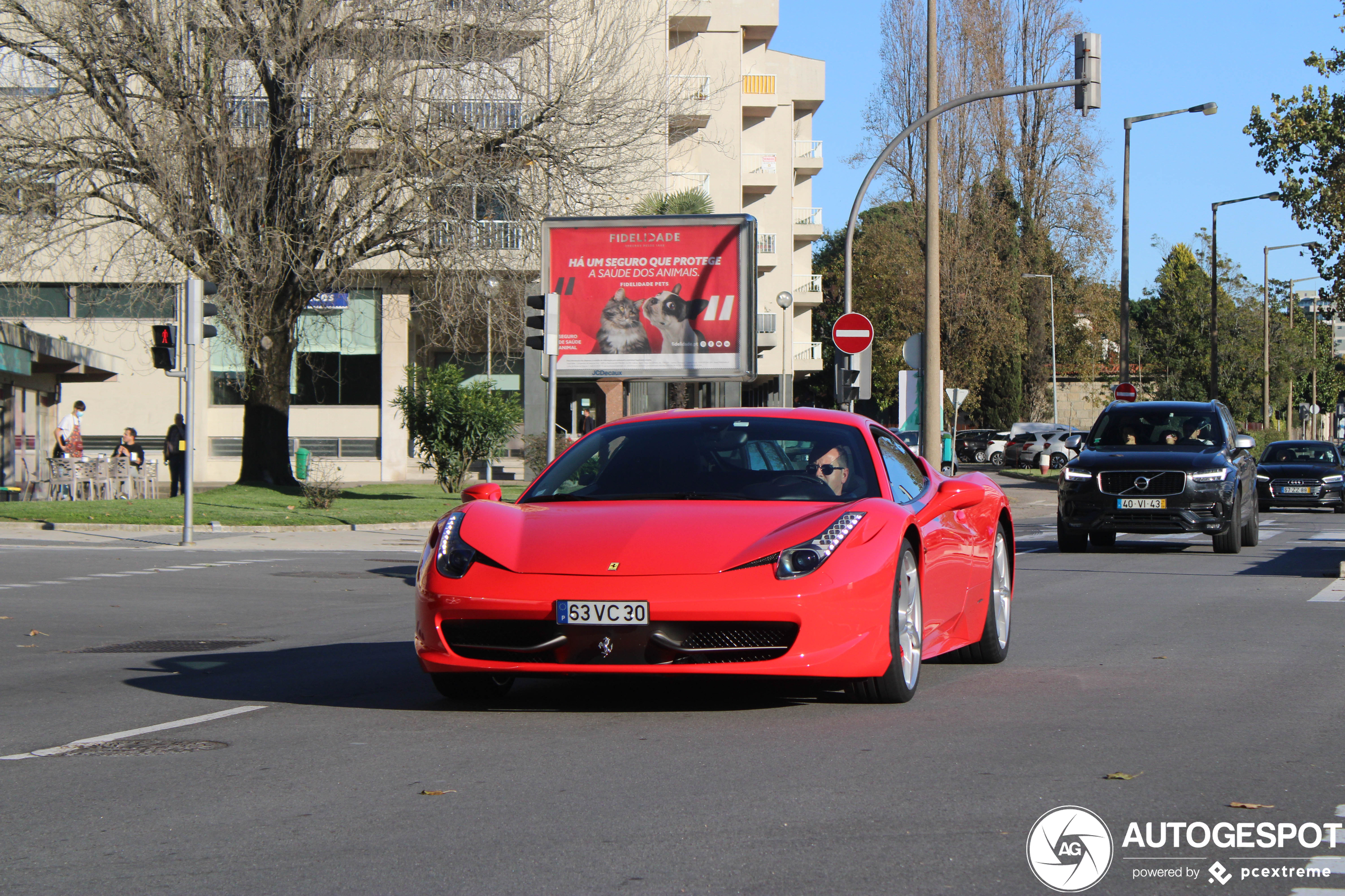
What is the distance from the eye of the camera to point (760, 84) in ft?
204

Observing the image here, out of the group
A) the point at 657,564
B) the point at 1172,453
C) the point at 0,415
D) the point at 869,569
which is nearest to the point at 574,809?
the point at 657,564

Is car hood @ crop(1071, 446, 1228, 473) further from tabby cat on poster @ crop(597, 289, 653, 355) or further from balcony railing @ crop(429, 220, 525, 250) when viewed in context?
balcony railing @ crop(429, 220, 525, 250)

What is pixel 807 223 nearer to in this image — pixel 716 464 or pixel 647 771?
Result: pixel 716 464

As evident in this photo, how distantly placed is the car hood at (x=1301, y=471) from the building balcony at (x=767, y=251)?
32.1 metres

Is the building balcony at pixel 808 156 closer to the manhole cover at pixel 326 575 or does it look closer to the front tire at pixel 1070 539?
the front tire at pixel 1070 539

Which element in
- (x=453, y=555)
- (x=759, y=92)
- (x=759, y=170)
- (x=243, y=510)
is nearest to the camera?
(x=453, y=555)

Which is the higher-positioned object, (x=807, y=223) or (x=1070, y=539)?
(x=807, y=223)

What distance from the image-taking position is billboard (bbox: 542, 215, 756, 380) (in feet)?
89.7

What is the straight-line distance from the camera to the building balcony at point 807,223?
222 ft

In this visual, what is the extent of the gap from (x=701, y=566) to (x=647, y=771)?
1.07 m

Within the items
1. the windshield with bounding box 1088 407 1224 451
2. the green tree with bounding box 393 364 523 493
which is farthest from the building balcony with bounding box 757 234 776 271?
the windshield with bounding box 1088 407 1224 451

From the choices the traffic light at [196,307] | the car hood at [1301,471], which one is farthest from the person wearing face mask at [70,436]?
the car hood at [1301,471]

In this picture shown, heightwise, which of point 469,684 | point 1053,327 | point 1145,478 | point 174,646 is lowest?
Result: point 174,646

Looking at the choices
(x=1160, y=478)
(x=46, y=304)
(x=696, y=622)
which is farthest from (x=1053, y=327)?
(x=696, y=622)
